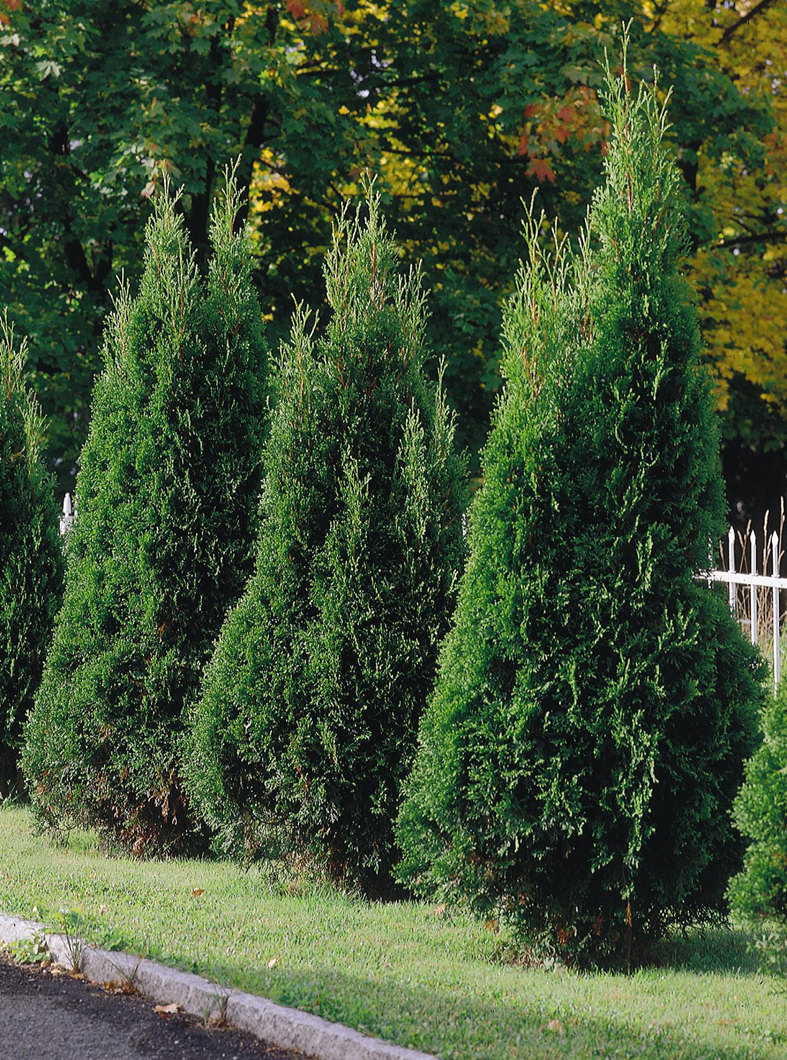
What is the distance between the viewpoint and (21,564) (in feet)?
29.8

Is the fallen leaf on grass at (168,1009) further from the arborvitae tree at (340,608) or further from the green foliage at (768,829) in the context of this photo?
the green foliage at (768,829)

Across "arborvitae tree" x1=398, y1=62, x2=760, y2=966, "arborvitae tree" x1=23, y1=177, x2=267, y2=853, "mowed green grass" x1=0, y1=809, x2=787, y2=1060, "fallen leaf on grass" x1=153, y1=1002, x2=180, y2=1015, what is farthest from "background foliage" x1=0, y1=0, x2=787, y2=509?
"fallen leaf on grass" x1=153, y1=1002, x2=180, y2=1015

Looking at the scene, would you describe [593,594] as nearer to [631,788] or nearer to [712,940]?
[631,788]

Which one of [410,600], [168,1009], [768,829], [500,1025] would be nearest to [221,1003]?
[168,1009]

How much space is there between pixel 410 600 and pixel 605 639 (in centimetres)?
148

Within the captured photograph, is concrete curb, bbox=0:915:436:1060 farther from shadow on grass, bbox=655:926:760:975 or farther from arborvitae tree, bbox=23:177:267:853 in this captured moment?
arborvitae tree, bbox=23:177:267:853

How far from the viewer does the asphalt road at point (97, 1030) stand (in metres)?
4.23

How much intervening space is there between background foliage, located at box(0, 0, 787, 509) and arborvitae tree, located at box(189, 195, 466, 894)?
5.80m

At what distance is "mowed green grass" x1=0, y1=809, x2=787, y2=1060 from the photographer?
4.09 meters

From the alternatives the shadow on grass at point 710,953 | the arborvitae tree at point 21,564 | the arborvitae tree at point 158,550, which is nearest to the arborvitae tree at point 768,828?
the shadow on grass at point 710,953

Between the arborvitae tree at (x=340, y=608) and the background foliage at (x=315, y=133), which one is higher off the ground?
the background foliage at (x=315, y=133)

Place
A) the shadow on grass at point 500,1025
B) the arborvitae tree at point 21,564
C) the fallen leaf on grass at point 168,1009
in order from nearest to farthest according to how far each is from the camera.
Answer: the shadow on grass at point 500,1025 → the fallen leaf on grass at point 168,1009 → the arborvitae tree at point 21,564

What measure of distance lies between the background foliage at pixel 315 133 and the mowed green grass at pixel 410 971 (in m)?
7.51

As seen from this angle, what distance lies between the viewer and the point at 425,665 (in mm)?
6340
